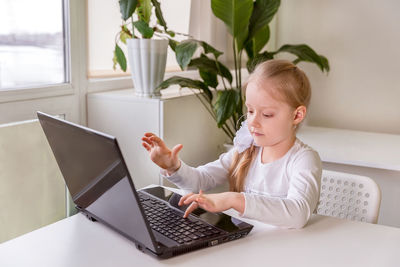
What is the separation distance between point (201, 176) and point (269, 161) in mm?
207

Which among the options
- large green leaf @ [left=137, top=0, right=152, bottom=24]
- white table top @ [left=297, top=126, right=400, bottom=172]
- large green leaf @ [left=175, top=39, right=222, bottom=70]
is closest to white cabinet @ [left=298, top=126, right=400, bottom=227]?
white table top @ [left=297, top=126, right=400, bottom=172]

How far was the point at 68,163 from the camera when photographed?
1083 mm

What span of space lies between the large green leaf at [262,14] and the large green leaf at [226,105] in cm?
34

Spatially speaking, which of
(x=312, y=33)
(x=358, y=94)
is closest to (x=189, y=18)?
(x=312, y=33)

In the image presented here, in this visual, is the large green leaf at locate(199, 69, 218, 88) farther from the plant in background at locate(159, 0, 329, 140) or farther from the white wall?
the white wall

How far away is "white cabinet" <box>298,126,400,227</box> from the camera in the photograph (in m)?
2.10

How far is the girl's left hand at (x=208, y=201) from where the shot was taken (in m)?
1.05

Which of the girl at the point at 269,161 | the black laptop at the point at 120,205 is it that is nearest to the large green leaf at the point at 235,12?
the girl at the point at 269,161

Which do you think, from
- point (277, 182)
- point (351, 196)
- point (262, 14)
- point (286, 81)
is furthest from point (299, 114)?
point (262, 14)

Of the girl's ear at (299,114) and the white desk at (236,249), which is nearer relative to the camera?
the white desk at (236,249)

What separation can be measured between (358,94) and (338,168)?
30.8 inches

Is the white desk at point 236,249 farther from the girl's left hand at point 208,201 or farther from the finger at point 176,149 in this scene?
the finger at point 176,149

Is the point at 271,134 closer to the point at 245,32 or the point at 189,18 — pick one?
the point at 245,32

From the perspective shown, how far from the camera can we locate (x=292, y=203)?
46.1 inches
